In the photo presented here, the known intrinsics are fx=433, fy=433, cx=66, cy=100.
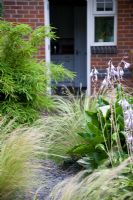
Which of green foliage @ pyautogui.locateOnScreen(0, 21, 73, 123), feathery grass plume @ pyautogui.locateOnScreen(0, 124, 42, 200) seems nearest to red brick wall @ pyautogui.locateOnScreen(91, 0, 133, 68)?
green foliage @ pyautogui.locateOnScreen(0, 21, 73, 123)

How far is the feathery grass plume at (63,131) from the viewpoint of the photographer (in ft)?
15.5

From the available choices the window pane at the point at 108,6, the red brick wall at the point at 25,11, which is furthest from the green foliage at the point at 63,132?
the window pane at the point at 108,6

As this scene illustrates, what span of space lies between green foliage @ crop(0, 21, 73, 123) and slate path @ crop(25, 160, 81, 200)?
3.12ft

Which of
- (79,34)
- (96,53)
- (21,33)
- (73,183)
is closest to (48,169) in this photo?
(73,183)

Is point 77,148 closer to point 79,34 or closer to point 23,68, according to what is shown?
point 23,68

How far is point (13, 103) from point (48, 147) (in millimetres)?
974

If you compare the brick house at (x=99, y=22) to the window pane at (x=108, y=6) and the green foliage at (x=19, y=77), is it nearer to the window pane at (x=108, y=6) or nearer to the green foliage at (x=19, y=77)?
the window pane at (x=108, y=6)

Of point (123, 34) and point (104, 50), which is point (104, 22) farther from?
point (104, 50)

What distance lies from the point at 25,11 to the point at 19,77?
4287mm

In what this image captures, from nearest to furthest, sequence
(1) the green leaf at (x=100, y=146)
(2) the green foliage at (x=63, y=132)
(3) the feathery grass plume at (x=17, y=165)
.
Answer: (3) the feathery grass plume at (x=17, y=165)
(1) the green leaf at (x=100, y=146)
(2) the green foliage at (x=63, y=132)

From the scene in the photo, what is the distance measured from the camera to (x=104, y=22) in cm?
964

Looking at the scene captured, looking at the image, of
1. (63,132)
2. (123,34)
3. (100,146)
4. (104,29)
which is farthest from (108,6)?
(100,146)

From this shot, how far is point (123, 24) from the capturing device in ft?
30.9

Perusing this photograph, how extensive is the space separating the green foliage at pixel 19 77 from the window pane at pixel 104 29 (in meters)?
4.13
